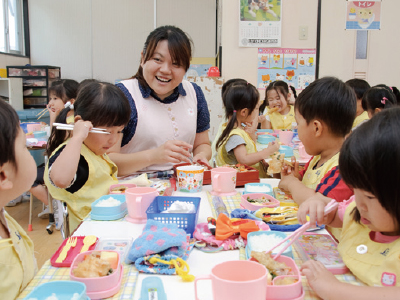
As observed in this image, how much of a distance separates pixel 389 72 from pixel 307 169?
3.91m

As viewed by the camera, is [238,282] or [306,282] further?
[306,282]

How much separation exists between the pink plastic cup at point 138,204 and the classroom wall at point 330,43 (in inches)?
148

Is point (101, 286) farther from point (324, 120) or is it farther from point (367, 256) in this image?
point (324, 120)

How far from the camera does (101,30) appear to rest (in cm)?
702

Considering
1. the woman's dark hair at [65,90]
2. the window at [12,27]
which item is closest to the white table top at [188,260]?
the woman's dark hair at [65,90]

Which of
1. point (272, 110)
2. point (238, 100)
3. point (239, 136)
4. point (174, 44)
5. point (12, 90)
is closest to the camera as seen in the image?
point (174, 44)

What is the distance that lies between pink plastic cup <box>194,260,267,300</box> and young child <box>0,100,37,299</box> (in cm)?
41

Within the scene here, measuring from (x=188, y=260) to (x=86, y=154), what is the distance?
80cm

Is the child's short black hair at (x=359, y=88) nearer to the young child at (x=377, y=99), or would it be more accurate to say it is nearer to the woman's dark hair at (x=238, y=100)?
the young child at (x=377, y=99)

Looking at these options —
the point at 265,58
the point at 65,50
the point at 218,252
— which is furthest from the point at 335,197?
the point at 65,50

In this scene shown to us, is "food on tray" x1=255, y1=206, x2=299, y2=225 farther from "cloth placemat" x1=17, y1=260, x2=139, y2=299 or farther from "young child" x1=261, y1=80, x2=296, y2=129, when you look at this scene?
"young child" x1=261, y1=80, x2=296, y2=129

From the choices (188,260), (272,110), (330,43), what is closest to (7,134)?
(188,260)

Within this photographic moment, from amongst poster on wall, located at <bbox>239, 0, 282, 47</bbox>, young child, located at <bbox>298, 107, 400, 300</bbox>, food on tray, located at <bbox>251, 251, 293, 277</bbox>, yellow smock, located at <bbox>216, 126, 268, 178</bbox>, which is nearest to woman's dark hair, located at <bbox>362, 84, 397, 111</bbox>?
yellow smock, located at <bbox>216, 126, 268, 178</bbox>

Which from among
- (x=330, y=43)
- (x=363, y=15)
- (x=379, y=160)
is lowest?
(x=379, y=160)
